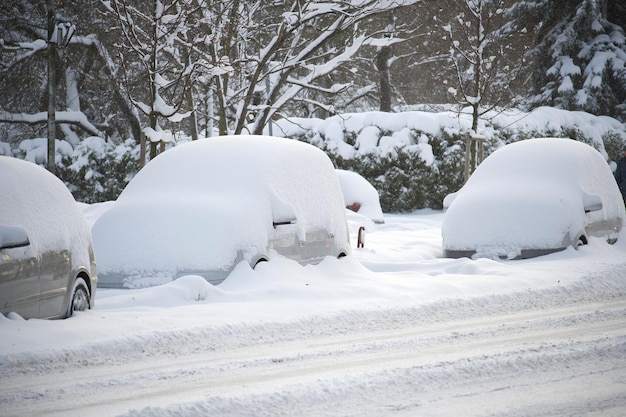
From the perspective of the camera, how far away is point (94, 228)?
9320 mm

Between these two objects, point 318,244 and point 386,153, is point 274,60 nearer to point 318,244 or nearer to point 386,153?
point 386,153

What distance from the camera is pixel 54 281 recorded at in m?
7.13

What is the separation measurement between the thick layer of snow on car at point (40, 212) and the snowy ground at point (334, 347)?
0.63 m

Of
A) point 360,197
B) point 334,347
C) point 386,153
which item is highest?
point 386,153

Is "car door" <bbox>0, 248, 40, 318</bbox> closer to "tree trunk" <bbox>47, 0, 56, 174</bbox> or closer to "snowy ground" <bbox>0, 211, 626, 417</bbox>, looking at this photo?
"snowy ground" <bbox>0, 211, 626, 417</bbox>

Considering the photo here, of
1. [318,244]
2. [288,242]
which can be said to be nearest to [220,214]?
[288,242]

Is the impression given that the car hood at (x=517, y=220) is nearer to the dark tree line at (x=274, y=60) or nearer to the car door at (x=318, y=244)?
the car door at (x=318, y=244)

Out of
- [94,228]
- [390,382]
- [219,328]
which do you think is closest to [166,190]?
[94,228]

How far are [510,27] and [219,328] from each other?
96.5 ft

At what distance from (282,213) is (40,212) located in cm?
293

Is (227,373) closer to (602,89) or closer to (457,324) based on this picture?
(457,324)

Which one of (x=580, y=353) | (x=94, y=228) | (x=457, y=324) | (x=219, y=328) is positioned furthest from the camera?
(x=94, y=228)

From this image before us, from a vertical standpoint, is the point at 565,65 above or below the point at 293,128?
above

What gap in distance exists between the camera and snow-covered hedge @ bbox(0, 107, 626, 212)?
2264 cm
